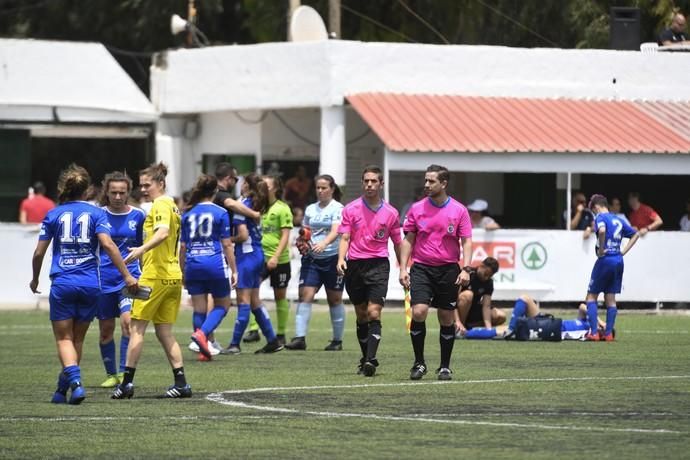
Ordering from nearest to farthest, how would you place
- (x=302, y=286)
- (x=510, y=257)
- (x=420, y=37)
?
(x=302, y=286) → (x=510, y=257) → (x=420, y=37)

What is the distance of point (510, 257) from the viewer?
94.5 ft

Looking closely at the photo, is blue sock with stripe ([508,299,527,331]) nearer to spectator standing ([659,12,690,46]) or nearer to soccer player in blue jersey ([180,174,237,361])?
soccer player in blue jersey ([180,174,237,361])

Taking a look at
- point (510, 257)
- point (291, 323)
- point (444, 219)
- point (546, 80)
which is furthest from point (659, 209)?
point (444, 219)

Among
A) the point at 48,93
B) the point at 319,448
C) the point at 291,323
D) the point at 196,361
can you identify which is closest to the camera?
the point at 319,448

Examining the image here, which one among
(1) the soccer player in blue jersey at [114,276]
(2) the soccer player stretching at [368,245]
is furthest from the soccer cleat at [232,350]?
(1) the soccer player in blue jersey at [114,276]

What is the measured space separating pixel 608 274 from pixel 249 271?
16.4 feet

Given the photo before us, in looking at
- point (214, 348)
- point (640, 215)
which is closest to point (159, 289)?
point (214, 348)

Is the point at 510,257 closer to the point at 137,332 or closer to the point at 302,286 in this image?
the point at 302,286

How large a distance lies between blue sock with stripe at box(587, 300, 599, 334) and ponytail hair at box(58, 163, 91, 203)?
32.5ft

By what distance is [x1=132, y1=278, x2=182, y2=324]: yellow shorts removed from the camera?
536 inches

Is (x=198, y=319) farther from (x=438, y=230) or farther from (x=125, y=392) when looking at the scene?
(x=125, y=392)

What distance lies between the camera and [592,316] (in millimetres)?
21703

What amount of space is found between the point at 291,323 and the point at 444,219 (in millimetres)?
10472

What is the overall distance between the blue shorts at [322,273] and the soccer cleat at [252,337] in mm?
2144
